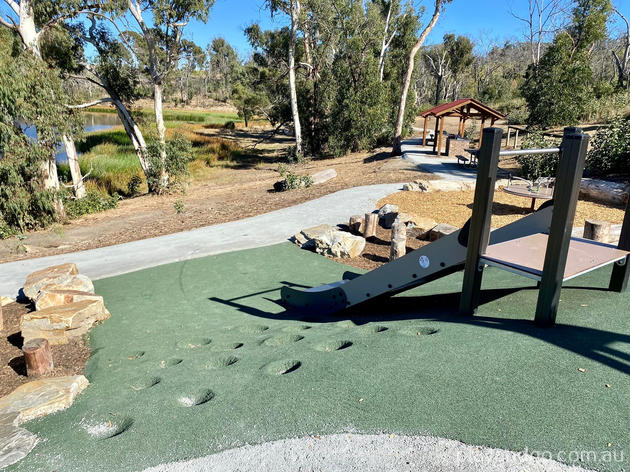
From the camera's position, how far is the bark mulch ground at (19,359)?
4.25 meters

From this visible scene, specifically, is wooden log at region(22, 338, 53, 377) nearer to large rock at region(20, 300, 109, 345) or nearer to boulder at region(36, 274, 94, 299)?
large rock at region(20, 300, 109, 345)

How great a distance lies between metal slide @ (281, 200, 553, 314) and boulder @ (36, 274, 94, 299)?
2.89m

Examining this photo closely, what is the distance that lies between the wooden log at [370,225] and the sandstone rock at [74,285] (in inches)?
200

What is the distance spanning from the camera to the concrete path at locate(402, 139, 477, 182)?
14641 millimetres

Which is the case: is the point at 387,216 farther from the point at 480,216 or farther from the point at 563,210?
the point at 563,210

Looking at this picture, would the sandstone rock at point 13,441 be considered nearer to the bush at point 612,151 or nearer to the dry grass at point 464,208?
the dry grass at point 464,208

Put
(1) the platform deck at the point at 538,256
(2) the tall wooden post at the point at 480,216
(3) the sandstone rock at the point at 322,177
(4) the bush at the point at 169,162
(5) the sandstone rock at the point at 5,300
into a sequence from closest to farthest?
(2) the tall wooden post at the point at 480,216
(1) the platform deck at the point at 538,256
(5) the sandstone rock at the point at 5,300
(3) the sandstone rock at the point at 322,177
(4) the bush at the point at 169,162

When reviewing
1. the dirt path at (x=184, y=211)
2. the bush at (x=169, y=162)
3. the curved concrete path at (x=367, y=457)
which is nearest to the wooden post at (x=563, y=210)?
the curved concrete path at (x=367, y=457)

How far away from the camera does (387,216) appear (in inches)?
370

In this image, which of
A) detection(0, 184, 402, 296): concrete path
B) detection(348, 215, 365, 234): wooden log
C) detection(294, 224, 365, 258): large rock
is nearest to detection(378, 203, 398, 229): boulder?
detection(348, 215, 365, 234): wooden log

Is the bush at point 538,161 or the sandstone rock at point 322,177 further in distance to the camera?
the sandstone rock at point 322,177

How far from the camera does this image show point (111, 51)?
17344 millimetres

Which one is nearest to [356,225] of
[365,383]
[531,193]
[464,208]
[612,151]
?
[464,208]

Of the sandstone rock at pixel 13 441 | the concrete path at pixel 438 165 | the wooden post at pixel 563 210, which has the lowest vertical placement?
the sandstone rock at pixel 13 441
